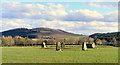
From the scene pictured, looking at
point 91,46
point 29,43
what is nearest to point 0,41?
point 29,43

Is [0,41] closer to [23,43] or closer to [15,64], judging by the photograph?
[23,43]

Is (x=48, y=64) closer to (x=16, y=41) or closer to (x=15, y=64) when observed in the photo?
(x=15, y=64)

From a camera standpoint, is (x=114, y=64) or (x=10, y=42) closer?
(x=114, y=64)

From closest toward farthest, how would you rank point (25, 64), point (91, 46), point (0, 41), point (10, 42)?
point (25, 64) < point (91, 46) < point (0, 41) < point (10, 42)

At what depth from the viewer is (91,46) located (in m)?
66.8

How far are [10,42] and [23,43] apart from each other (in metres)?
6.63

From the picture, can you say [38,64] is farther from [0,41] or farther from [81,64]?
[0,41]

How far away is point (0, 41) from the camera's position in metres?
117

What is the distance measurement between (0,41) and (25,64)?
3896 inches

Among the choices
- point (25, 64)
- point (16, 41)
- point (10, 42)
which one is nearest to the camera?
point (25, 64)

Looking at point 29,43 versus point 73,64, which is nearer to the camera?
point 73,64

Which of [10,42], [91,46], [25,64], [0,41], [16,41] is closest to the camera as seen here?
[25,64]

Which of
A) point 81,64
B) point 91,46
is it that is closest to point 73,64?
point 81,64

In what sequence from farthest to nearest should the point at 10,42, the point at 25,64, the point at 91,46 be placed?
the point at 10,42
the point at 91,46
the point at 25,64
